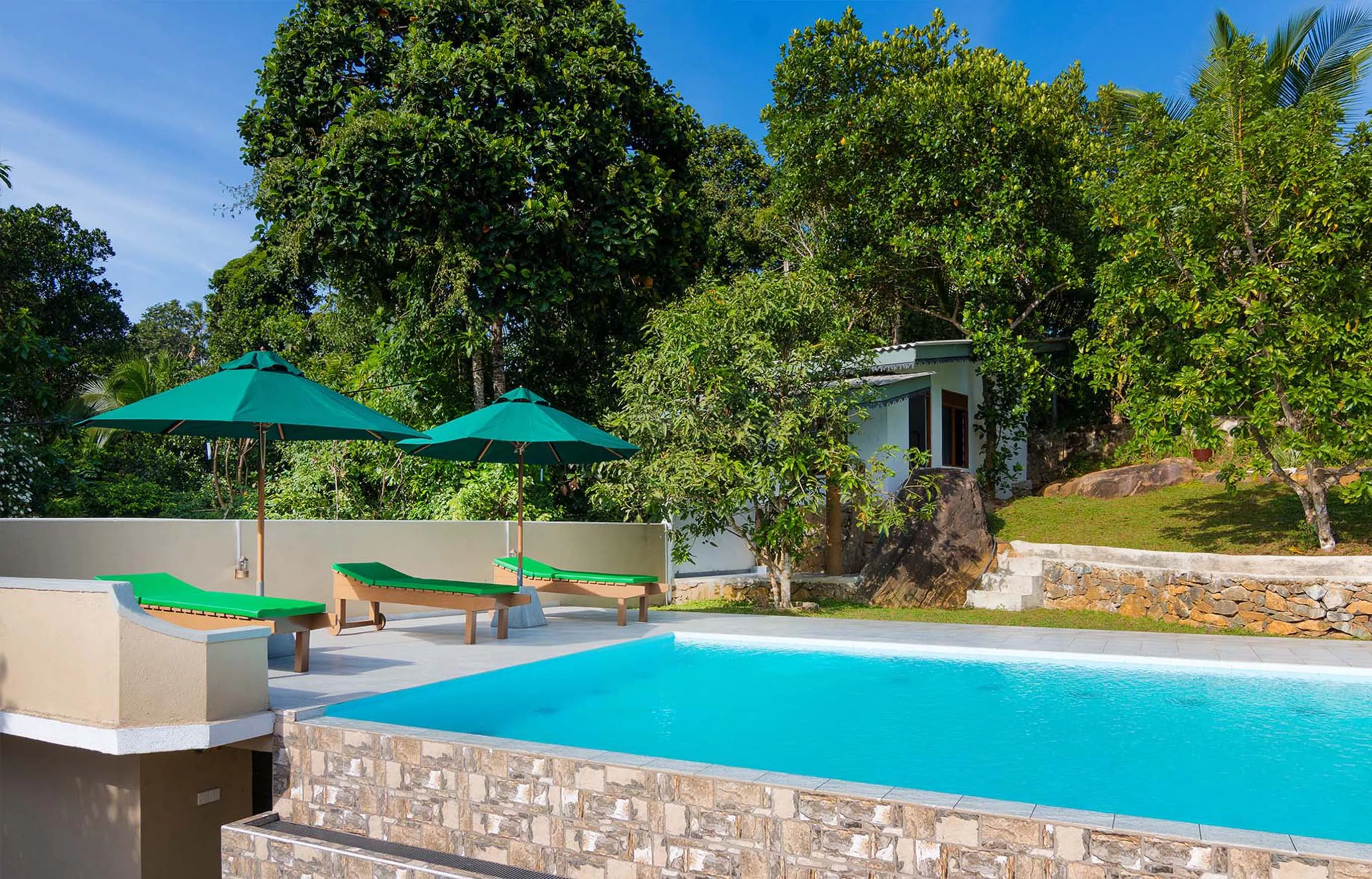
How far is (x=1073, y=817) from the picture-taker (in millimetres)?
4141

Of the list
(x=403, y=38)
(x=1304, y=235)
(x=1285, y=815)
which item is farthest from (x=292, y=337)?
(x=1285, y=815)

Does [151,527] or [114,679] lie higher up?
[151,527]

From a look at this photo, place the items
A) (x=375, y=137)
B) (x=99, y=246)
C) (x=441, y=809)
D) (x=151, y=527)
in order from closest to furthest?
(x=441, y=809) < (x=151, y=527) < (x=375, y=137) < (x=99, y=246)

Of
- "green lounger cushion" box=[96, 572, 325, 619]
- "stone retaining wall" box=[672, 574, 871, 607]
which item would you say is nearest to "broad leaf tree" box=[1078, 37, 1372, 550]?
"stone retaining wall" box=[672, 574, 871, 607]

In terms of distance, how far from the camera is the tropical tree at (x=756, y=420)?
13039mm

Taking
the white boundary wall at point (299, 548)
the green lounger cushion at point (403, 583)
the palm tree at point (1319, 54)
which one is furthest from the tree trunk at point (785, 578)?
the palm tree at point (1319, 54)

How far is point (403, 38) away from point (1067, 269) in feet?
48.0

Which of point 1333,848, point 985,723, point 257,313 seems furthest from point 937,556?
point 257,313

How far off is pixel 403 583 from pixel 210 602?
262 cm

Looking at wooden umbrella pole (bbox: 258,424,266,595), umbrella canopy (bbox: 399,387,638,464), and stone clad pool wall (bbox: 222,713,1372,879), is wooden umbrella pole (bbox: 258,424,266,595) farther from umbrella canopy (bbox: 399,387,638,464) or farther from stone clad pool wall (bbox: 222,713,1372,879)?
stone clad pool wall (bbox: 222,713,1372,879)

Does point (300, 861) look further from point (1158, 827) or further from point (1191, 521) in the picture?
point (1191, 521)

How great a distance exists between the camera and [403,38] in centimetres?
1742

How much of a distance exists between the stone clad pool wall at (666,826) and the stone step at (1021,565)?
35.7ft

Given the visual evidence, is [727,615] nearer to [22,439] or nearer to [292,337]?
[22,439]
